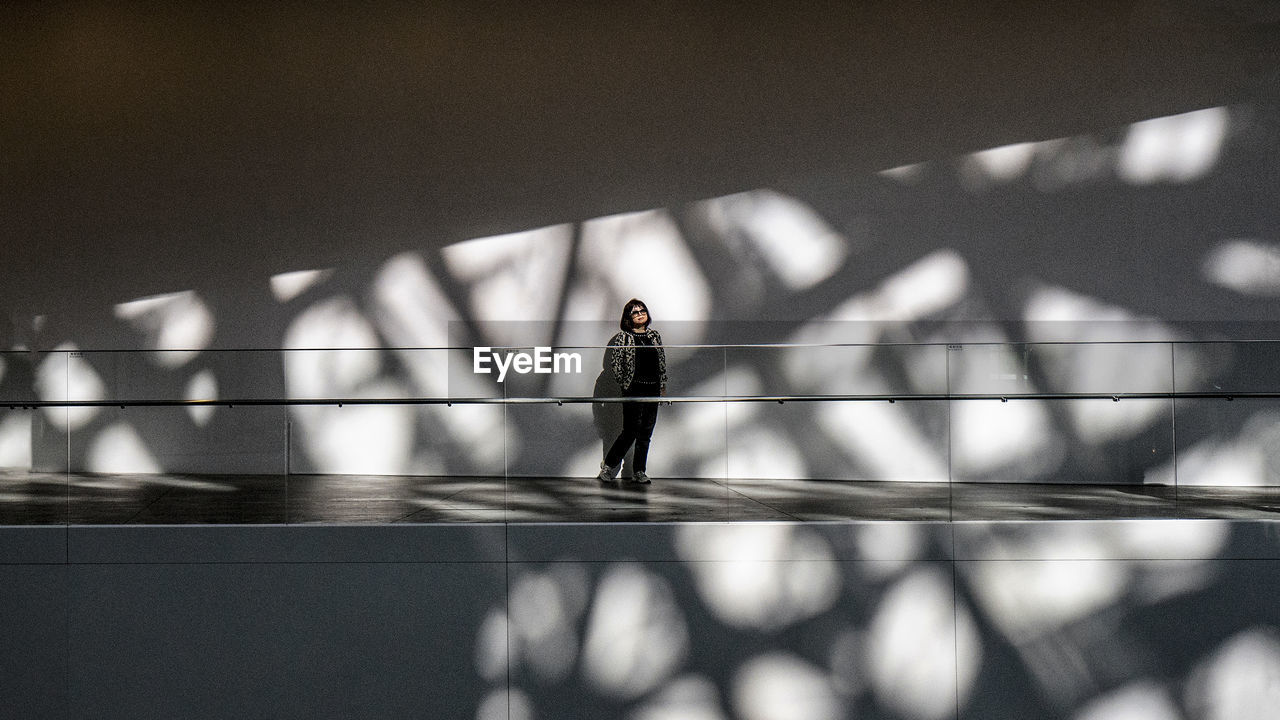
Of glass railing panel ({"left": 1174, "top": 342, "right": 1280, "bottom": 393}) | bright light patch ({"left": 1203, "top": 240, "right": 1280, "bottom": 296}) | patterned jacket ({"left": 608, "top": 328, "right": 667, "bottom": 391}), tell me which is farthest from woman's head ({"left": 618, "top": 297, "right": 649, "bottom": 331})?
bright light patch ({"left": 1203, "top": 240, "right": 1280, "bottom": 296})

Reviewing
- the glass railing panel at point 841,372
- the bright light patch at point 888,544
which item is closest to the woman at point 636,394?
the glass railing panel at point 841,372

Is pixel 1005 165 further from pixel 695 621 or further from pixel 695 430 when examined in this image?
pixel 695 621

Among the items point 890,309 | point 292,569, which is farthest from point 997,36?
point 292,569

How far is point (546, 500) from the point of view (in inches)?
232

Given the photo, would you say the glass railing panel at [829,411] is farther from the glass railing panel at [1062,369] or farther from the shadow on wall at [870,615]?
the shadow on wall at [870,615]

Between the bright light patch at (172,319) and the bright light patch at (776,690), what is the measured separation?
655 centimetres

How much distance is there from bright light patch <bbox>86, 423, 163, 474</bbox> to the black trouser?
2742mm

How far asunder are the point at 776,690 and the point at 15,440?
482 centimetres

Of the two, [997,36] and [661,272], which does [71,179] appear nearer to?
[661,272]

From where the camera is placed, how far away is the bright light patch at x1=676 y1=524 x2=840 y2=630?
5.82 meters

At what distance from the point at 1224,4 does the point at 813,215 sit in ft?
13.8

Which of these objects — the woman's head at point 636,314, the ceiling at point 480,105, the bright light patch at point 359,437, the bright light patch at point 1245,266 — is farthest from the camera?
the ceiling at point 480,105

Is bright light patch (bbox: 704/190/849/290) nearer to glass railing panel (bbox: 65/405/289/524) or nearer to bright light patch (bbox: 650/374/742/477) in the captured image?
bright light patch (bbox: 650/374/742/477)

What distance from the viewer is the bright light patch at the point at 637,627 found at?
19.1ft
